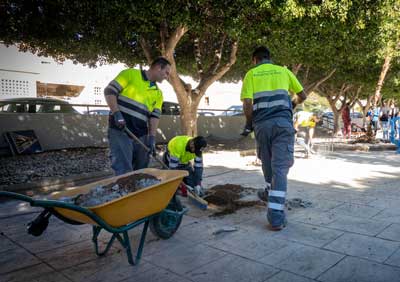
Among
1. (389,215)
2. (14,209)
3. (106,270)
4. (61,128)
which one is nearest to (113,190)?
(106,270)

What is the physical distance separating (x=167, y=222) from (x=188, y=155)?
1.56 m

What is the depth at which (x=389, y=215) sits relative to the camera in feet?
14.8

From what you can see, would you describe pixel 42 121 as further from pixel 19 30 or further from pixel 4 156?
pixel 19 30

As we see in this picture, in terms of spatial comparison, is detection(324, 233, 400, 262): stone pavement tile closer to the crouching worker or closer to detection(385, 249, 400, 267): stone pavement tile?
detection(385, 249, 400, 267): stone pavement tile

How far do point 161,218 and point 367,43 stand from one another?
10190 millimetres

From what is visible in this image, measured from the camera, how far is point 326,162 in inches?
373

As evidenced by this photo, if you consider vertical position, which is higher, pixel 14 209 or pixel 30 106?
pixel 30 106

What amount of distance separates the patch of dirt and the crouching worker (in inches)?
9.4

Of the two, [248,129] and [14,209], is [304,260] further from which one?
[14,209]

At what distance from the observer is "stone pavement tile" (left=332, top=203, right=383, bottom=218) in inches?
181

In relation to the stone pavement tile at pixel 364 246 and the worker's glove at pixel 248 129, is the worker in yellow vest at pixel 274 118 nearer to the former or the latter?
the worker's glove at pixel 248 129

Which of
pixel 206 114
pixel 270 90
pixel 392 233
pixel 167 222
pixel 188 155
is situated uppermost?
pixel 206 114

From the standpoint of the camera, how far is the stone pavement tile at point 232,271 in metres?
2.89

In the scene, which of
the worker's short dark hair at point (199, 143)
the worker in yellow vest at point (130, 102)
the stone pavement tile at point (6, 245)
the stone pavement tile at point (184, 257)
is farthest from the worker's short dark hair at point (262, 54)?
the stone pavement tile at point (6, 245)
